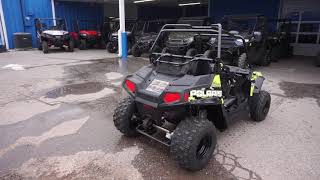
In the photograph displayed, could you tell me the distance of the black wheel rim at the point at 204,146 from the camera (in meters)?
2.80

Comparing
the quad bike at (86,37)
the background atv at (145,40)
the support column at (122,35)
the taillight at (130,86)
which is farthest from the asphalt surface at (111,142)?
the quad bike at (86,37)

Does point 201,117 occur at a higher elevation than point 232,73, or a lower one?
lower

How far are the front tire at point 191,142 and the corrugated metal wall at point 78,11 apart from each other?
1441 cm

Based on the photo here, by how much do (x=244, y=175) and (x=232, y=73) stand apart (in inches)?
51.3

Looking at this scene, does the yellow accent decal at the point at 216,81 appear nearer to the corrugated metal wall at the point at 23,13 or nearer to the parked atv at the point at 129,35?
the parked atv at the point at 129,35

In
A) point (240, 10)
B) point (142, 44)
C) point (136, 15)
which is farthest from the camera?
point (136, 15)

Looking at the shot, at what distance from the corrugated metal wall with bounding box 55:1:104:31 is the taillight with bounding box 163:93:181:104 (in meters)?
A: 14.2

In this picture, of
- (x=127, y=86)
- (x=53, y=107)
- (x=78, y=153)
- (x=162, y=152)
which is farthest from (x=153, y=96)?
(x=53, y=107)

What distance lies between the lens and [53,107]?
472 cm

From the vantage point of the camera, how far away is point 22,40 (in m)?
13.4

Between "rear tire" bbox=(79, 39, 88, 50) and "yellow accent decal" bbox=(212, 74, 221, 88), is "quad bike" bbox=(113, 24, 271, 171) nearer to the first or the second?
"yellow accent decal" bbox=(212, 74, 221, 88)

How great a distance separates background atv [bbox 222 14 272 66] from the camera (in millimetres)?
8570

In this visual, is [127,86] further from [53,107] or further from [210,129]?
[53,107]

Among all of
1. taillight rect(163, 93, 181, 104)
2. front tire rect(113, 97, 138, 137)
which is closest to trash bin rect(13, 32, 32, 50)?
front tire rect(113, 97, 138, 137)
